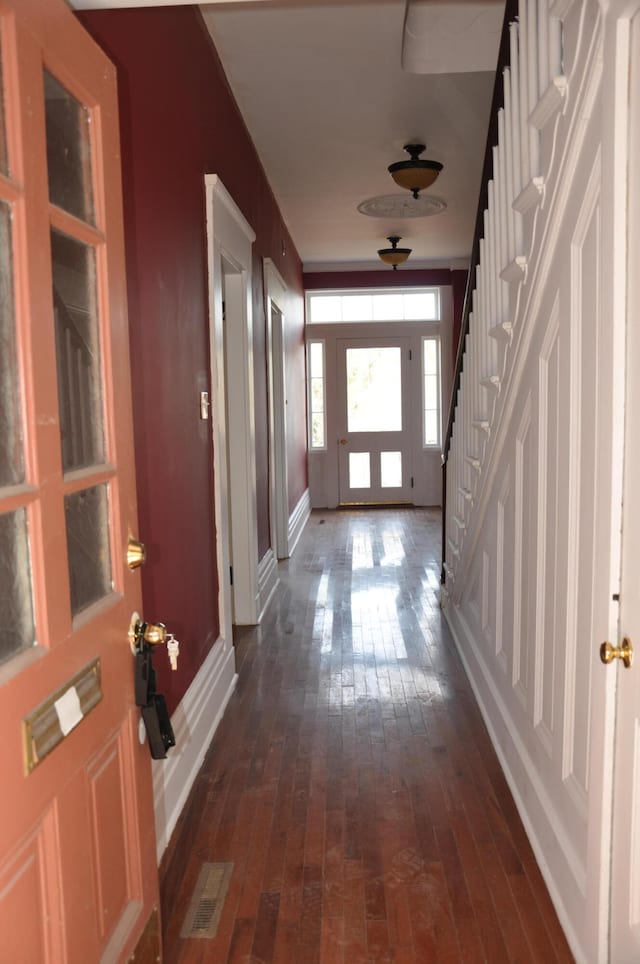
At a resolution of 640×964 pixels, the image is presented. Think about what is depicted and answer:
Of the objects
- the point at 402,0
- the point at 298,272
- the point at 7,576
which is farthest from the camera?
the point at 298,272

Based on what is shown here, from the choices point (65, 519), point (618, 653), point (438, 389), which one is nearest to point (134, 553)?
point (65, 519)

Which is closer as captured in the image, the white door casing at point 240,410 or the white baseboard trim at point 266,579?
the white door casing at point 240,410

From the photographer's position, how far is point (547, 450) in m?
2.48

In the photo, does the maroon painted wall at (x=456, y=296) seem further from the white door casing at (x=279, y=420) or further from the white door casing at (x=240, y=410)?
the white door casing at (x=240, y=410)

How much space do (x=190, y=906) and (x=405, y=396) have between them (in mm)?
8152

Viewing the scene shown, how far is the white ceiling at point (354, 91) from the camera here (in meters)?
3.50

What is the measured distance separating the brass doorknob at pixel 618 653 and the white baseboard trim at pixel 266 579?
3.69 metres

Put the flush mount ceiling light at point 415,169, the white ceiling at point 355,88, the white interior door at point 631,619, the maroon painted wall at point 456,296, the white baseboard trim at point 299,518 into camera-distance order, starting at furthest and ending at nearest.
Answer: the maroon painted wall at point 456,296 < the white baseboard trim at point 299,518 < the flush mount ceiling light at point 415,169 < the white ceiling at point 355,88 < the white interior door at point 631,619

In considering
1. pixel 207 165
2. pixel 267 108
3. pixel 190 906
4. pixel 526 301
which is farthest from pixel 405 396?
pixel 190 906

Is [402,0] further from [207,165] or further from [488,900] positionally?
[488,900]

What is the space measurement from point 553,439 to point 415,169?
3458mm

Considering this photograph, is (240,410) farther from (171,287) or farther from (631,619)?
(631,619)

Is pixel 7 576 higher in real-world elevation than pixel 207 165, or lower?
lower

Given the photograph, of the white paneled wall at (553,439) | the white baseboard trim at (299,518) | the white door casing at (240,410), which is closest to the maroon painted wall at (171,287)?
the white door casing at (240,410)
